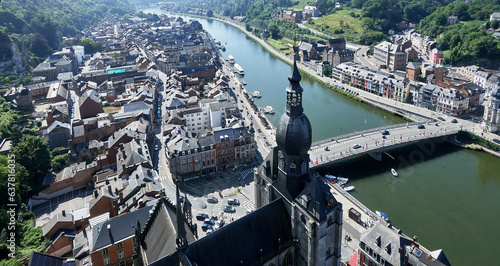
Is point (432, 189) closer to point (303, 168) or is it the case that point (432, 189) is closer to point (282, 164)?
point (303, 168)

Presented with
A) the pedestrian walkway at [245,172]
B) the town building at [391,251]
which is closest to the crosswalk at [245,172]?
the pedestrian walkway at [245,172]

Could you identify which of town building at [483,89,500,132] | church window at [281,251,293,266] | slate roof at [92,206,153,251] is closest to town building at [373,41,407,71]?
town building at [483,89,500,132]

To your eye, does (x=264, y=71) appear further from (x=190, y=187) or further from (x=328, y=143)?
(x=190, y=187)

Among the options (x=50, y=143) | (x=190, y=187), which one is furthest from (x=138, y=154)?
(x=50, y=143)

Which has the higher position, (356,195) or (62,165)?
(62,165)

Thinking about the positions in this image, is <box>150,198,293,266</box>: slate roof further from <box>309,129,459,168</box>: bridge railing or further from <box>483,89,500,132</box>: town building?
<box>483,89,500,132</box>: town building

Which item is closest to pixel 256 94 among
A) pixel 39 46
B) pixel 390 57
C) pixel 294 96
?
pixel 390 57
